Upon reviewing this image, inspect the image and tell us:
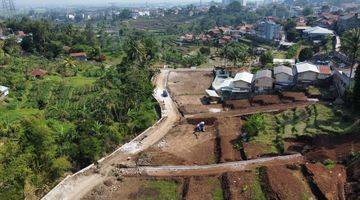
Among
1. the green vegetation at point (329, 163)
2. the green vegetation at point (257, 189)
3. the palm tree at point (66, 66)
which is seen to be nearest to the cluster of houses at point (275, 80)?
the green vegetation at point (329, 163)

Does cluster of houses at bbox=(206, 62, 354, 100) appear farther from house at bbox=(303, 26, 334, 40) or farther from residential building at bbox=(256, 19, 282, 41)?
residential building at bbox=(256, 19, 282, 41)

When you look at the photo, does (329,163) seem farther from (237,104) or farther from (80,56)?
(80,56)

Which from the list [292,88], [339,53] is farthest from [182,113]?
[339,53]

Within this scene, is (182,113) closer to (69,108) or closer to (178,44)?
(69,108)

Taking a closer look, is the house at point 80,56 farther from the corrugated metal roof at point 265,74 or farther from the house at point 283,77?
the house at point 283,77

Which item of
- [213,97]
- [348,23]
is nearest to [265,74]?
[213,97]

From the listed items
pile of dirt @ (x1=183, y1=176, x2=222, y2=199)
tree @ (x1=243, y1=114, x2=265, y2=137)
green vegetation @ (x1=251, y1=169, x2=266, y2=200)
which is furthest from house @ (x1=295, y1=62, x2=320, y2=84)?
pile of dirt @ (x1=183, y1=176, x2=222, y2=199)
